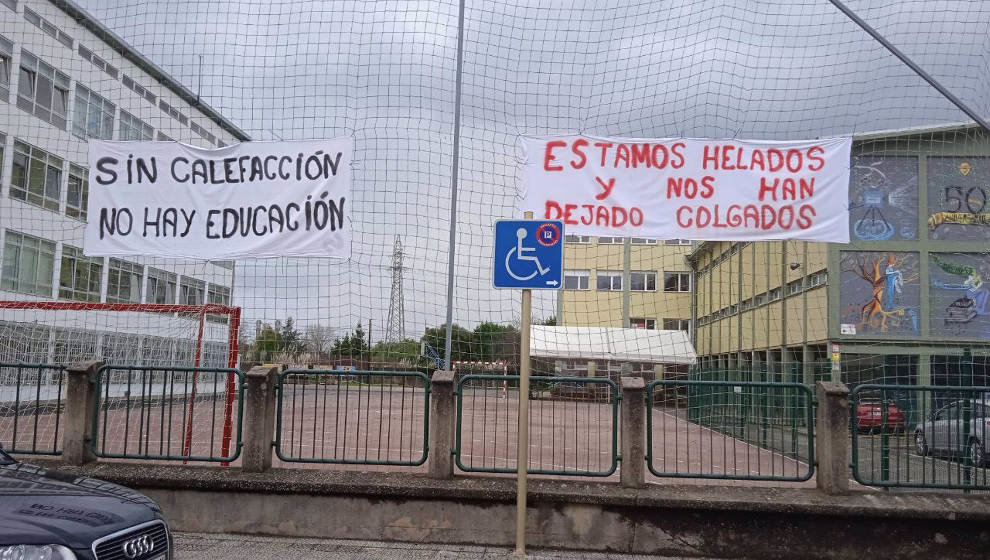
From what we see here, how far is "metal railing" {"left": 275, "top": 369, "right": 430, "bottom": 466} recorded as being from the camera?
7496mm

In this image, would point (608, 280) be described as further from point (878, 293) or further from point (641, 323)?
point (878, 293)

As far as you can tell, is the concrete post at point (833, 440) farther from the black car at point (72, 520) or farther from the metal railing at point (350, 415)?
the black car at point (72, 520)

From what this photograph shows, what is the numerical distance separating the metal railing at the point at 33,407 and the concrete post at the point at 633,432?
5792 mm

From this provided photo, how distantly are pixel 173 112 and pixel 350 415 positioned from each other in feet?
14.9

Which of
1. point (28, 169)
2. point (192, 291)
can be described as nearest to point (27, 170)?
point (28, 169)

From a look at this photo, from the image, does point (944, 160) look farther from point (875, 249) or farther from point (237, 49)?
point (875, 249)

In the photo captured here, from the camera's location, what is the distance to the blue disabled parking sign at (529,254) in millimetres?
6547

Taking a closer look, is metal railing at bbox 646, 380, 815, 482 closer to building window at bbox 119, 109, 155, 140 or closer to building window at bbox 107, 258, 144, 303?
building window at bbox 119, 109, 155, 140

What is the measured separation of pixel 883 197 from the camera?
31.0 feet

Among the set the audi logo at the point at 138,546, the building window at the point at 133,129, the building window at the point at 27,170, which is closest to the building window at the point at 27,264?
the building window at the point at 27,170

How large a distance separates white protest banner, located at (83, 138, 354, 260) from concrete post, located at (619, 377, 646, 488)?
3.24m

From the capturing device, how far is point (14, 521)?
3.92m

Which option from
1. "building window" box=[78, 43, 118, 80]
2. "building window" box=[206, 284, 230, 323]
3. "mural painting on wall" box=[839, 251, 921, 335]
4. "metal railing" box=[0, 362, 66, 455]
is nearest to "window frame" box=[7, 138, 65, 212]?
"building window" box=[78, 43, 118, 80]

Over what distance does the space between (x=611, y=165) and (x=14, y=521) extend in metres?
5.89
